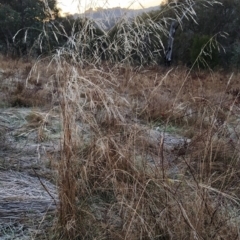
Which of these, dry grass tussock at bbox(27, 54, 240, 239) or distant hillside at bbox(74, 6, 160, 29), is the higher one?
distant hillside at bbox(74, 6, 160, 29)

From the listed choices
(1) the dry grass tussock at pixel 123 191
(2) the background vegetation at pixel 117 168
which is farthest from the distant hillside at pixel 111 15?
(1) the dry grass tussock at pixel 123 191

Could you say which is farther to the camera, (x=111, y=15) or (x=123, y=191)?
(x=111, y=15)

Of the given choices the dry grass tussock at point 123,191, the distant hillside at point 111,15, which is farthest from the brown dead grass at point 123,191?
the distant hillside at point 111,15

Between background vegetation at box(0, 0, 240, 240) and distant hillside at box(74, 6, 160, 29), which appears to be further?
distant hillside at box(74, 6, 160, 29)

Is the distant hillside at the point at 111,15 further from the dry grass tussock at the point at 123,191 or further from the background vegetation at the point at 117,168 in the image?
the dry grass tussock at the point at 123,191

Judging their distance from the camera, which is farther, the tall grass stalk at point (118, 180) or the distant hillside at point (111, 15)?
the distant hillside at point (111, 15)

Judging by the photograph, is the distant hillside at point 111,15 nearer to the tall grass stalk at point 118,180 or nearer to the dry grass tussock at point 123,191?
the tall grass stalk at point 118,180

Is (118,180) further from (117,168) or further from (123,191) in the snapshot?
(123,191)

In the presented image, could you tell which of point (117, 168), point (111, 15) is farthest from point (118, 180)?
point (111, 15)

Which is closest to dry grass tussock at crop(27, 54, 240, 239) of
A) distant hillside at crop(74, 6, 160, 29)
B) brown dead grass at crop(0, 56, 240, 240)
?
brown dead grass at crop(0, 56, 240, 240)

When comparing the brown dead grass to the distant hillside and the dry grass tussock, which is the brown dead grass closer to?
the dry grass tussock

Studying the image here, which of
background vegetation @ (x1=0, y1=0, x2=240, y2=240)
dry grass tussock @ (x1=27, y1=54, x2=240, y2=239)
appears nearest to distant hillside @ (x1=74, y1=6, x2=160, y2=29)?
background vegetation @ (x1=0, y1=0, x2=240, y2=240)

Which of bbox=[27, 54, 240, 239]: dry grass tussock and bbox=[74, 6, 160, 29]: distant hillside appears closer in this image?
bbox=[27, 54, 240, 239]: dry grass tussock

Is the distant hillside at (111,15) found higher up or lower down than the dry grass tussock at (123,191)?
higher up
